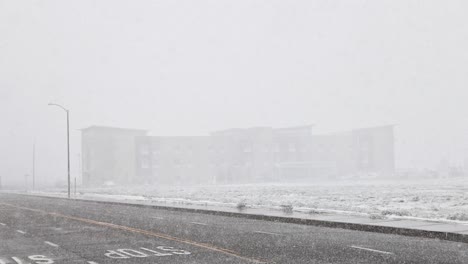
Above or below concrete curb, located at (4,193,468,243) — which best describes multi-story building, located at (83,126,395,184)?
above

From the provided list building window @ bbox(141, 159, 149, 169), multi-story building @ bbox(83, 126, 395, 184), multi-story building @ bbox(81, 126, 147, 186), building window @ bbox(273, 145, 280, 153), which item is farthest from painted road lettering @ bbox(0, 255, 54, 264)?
building window @ bbox(141, 159, 149, 169)

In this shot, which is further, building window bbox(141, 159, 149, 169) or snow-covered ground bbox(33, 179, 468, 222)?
building window bbox(141, 159, 149, 169)

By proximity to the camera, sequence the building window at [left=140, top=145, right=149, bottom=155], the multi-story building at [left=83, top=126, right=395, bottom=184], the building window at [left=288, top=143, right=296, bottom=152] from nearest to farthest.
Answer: the multi-story building at [left=83, top=126, right=395, bottom=184], the building window at [left=288, top=143, right=296, bottom=152], the building window at [left=140, top=145, right=149, bottom=155]

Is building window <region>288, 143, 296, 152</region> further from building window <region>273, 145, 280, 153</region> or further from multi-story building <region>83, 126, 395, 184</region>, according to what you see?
building window <region>273, 145, 280, 153</region>

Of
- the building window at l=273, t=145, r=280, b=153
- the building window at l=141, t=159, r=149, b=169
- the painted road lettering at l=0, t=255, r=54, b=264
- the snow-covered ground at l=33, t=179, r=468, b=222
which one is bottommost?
the snow-covered ground at l=33, t=179, r=468, b=222

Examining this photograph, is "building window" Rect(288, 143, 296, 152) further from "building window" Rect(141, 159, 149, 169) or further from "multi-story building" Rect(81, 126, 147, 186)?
"multi-story building" Rect(81, 126, 147, 186)

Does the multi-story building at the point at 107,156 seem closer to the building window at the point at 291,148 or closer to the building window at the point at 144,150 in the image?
the building window at the point at 144,150

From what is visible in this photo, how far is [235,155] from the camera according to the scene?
5251 inches

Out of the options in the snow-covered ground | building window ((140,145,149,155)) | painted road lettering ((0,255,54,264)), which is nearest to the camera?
painted road lettering ((0,255,54,264))

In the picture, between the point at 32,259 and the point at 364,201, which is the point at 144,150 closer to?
the point at 364,201

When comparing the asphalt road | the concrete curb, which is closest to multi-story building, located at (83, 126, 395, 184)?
the concrete curb

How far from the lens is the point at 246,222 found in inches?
826

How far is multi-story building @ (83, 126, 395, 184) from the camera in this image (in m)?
131

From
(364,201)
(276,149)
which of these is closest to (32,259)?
(364,201)
